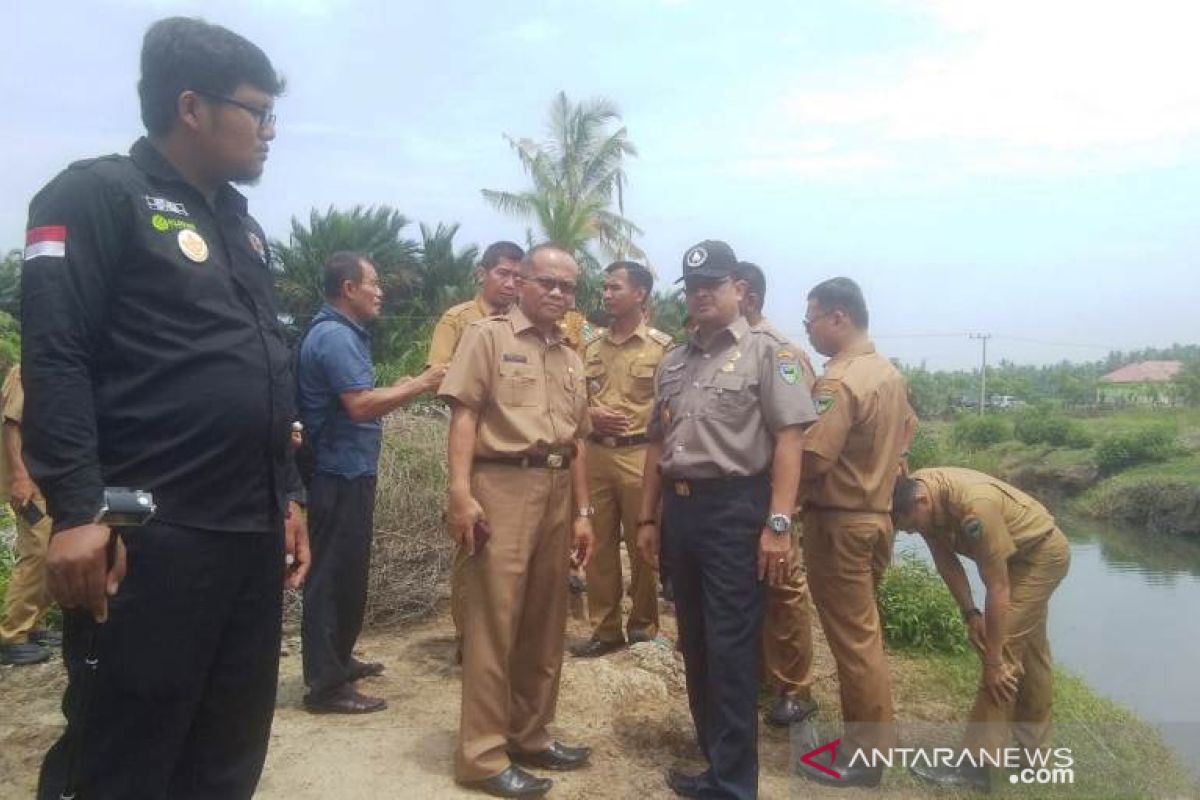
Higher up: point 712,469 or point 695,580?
point 712,469

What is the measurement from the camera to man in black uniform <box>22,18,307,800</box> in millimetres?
1742

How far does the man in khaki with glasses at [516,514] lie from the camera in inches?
128

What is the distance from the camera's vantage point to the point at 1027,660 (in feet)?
12.9

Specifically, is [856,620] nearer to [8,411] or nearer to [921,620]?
[921,620]

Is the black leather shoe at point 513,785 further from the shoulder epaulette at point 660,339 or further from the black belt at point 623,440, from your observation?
the shoulder epaulette at point 660,339

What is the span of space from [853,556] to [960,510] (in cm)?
46

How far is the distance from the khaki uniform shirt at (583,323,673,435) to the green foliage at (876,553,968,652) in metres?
1.99

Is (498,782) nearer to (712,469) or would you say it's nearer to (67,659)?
(712,469)

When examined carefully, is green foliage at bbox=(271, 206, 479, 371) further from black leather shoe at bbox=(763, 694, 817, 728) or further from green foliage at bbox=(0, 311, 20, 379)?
black leather shoe at bbox=(763, 694, 817, 728)

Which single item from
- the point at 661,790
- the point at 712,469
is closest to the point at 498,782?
the point at 661,790

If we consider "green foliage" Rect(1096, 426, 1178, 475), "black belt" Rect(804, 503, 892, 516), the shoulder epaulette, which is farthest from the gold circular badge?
"green foliage" Rect(1096, 426, 1178, 475)

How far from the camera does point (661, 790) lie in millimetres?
3430

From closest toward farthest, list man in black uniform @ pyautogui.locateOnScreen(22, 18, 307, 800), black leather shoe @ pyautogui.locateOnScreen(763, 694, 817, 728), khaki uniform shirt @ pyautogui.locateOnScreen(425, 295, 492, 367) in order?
man in black uniform @ pyautogui.locateOnScreen(22, 18, 307, 800)
black leather shoe @ pyautogui.locateOnScreen(763, 694, 817, 728)
khaki uniform shirt @ pyautogui.locateOnScreen(425, 295, 492, 367)

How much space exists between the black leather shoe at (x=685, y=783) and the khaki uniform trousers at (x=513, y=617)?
474 millimetres
